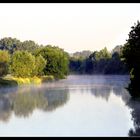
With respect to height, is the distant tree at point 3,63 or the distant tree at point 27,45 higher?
the distant tree at point 27,45

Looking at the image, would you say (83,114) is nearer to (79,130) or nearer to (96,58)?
(79,130)

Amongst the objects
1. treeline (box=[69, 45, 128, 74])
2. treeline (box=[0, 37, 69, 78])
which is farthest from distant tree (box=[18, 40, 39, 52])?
treeline (box=[0, 37, 69, 78])

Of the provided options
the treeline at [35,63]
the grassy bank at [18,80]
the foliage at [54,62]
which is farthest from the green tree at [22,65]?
the foliage at [54,62]

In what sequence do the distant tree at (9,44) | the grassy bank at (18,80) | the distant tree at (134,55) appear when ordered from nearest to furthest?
the distant tree at (134,55) < the grassy bank at (18,80) < the distant tree at (9,44)

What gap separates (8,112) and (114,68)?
83782 mm

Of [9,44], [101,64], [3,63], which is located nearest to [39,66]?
[3,63]

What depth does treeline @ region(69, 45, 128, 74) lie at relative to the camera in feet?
334

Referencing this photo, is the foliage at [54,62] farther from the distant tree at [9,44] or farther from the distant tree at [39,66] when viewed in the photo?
the distant tree at [9,44]

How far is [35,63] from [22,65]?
18.4ft

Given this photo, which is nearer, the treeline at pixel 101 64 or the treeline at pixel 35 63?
the treeline at pixel 35 63

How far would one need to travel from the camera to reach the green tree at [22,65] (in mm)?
63562

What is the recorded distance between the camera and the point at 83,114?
19.8 m

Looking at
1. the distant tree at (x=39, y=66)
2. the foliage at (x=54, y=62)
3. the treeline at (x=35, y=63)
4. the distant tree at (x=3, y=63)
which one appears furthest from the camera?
the foliage at (x=54, y=62)

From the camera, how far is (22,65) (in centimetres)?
6369
